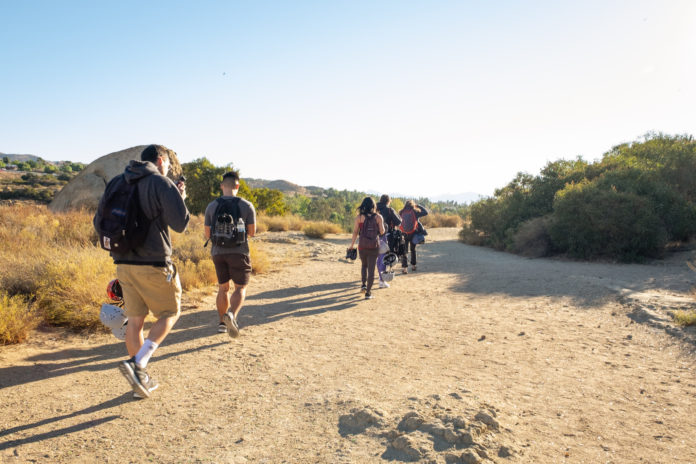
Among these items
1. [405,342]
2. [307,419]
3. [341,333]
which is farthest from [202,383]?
[405,342]

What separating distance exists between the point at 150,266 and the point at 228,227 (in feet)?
5.29

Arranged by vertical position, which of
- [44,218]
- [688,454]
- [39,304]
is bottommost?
[688,454]

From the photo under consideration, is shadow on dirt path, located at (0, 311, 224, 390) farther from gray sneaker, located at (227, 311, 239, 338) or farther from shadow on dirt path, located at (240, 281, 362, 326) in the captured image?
shadow on dirt path, located at (240, 281, 362, 326)

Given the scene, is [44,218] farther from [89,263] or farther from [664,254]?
[664,254]

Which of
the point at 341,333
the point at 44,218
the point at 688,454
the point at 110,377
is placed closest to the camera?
the point at 688,454

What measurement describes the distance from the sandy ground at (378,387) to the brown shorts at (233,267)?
2.85 ft

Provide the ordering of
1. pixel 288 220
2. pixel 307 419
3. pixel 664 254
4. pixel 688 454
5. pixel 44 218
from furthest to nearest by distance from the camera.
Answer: pixel 288 220, pixel 664 254, pixel 44 218, pixel 307 419, pixel 688 454

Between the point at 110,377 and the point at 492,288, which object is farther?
the point at 492,288

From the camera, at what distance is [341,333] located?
5.88 meters

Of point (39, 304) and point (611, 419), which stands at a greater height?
point (39, 304)

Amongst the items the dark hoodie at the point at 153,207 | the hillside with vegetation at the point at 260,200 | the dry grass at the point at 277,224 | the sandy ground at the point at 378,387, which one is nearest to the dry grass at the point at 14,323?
the sandy ground at the point at 378,387

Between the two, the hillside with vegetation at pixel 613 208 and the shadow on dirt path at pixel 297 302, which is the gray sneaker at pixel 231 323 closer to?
the shadow on dirt path at pixel 297 302

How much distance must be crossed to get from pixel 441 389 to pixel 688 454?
184 centimetres

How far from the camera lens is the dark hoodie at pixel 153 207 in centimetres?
331
